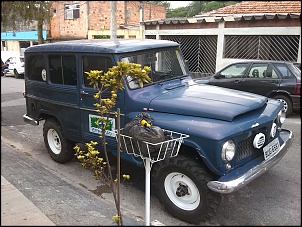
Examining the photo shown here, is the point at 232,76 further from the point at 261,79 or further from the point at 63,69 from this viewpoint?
the point at 63,69

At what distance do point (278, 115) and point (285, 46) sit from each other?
868 cm

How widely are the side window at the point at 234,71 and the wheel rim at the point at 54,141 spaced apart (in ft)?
19.0

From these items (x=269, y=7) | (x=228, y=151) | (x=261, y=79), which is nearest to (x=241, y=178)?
(x=228, y=151)

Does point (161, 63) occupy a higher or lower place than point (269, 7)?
lower

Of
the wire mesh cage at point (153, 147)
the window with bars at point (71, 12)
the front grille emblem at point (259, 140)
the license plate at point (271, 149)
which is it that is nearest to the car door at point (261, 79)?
the license plate at point (271, 149)

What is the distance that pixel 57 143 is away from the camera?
563cm

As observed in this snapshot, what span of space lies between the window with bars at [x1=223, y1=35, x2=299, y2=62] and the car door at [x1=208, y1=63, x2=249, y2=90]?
349 cm

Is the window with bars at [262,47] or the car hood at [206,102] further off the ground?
the window with bars at [262,47]

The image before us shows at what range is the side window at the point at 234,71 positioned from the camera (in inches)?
362

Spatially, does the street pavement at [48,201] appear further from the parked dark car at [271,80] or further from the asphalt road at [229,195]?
the parked dark car at [271,80]

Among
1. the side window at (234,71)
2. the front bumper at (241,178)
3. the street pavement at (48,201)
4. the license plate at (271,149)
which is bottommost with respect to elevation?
the street pavement at (48,201)

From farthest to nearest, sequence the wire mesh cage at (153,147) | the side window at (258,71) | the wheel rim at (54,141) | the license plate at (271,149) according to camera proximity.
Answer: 1. the side window at (258,71)
2. the wheel rim at (54,141)
3. the license plate at (271,149)
4. the wire mesh cage at (153,147)

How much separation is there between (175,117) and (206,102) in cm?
42

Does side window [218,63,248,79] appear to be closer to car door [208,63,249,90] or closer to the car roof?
car door [208,63,249,90]
